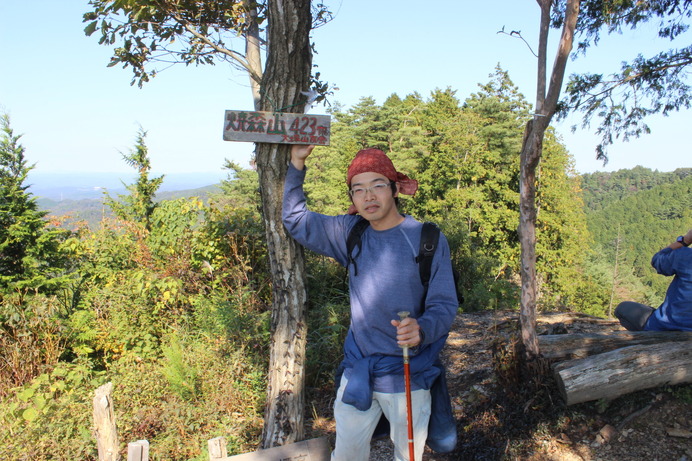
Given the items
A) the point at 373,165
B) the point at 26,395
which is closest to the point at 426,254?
the point at 373,165

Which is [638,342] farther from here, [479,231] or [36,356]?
[479,231]

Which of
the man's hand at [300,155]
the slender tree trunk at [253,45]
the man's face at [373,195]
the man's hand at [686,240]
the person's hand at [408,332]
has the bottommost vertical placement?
the person's hand at [408,332]

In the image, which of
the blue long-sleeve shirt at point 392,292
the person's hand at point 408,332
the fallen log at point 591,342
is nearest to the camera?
the person's hand at point 408,332

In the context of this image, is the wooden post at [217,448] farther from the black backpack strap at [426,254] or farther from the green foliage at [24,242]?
the green foliage at [24,242]

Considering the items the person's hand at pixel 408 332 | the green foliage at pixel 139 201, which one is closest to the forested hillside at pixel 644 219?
the green foliage at pixel 139 201

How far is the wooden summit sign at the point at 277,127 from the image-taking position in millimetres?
2609

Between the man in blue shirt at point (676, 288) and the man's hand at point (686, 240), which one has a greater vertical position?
the man's hand at point (686, 240)

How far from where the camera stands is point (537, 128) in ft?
12.0

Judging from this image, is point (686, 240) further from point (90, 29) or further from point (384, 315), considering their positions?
point (90, 29)

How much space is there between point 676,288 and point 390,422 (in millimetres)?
3466

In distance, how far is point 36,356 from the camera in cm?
525

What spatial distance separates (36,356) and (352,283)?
4.87 metres

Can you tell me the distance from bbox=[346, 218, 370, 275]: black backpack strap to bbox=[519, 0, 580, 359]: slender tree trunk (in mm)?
1862

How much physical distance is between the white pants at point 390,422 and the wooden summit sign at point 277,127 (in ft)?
4.75
